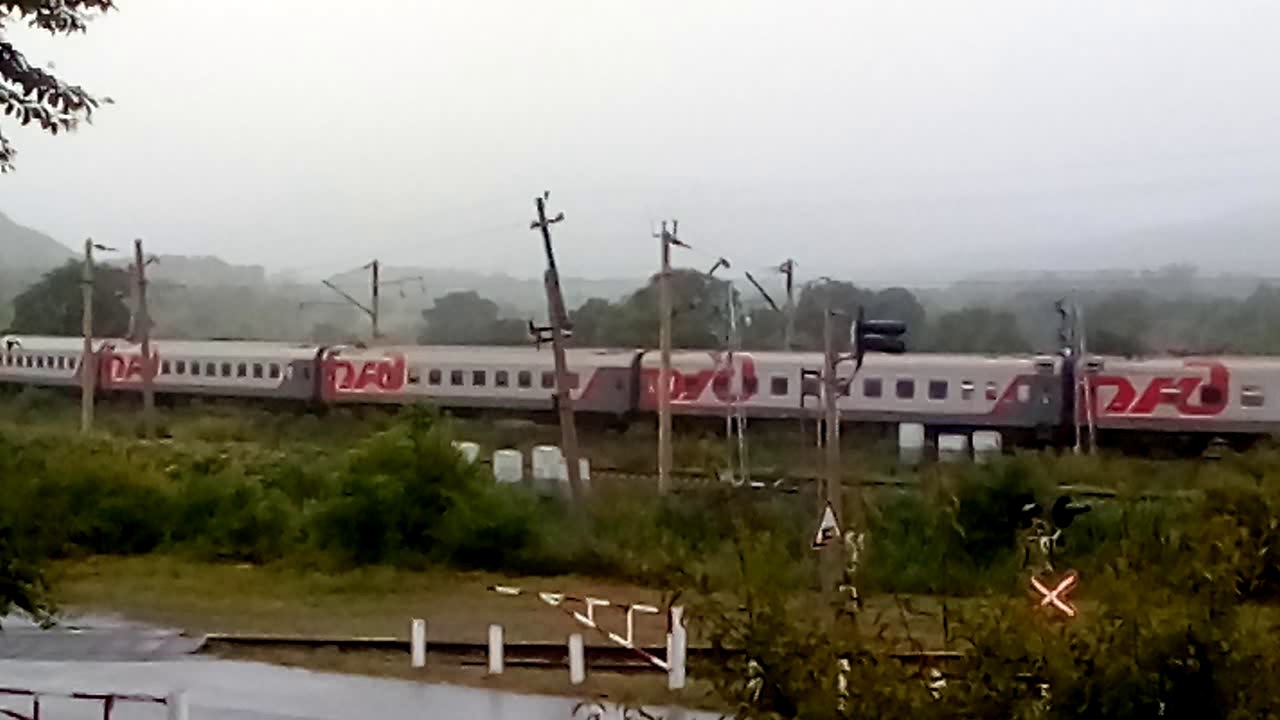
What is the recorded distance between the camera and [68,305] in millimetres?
3639

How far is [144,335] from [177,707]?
113cm

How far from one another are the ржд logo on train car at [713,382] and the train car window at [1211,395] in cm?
98

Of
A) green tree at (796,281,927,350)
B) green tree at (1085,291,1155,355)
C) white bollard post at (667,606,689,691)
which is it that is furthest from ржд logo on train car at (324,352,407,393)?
green tree at (1085,291,1155,355)

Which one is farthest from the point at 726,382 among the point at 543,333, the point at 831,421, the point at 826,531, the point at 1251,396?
the point at 1251,396

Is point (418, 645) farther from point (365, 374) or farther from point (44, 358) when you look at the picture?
point (44, 358)

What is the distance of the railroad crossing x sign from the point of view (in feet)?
5.86

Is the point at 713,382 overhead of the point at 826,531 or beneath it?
overhead

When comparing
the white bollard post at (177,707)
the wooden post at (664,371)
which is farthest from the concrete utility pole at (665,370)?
the white bollard post at (177,707)

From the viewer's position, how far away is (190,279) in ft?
11.4

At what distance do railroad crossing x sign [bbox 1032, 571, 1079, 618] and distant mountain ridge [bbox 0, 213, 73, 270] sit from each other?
8.00ft

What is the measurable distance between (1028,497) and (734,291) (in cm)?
76

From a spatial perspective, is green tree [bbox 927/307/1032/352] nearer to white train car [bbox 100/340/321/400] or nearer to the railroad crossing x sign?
the railroad crossing x sign

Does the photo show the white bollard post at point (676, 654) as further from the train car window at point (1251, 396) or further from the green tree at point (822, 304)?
the train car window at point (1251, 396)

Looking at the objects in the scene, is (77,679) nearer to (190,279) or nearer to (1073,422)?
(190,279)
